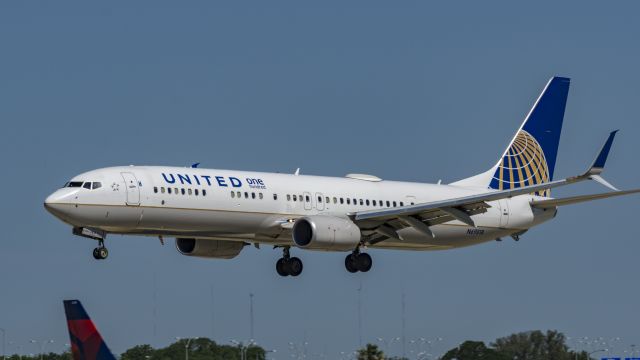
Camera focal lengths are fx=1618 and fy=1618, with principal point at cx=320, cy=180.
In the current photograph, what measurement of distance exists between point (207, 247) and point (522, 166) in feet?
63.4

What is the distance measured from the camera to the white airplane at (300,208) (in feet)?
232

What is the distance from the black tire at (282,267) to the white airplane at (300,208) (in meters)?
0.05

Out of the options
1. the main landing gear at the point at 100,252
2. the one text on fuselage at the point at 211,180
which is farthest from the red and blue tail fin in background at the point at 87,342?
the one text on fuselage at the point at 211,180

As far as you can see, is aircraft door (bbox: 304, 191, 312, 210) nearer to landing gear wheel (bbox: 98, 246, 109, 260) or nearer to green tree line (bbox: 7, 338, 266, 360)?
landing gear wheel (bbox: 98, 246, 109, 260)

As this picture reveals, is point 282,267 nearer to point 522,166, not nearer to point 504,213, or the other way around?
point 504,213

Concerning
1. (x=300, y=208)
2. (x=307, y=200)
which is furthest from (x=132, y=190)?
(x=307, y=200)

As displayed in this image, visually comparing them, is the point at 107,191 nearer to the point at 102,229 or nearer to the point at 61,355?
the point at 102,229

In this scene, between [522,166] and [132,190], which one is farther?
[522,166]

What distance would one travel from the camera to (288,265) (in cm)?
8025

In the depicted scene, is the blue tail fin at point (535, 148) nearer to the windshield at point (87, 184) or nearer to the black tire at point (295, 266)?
the black tire at point (295, 266)

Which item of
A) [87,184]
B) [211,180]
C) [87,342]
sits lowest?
[87,342]

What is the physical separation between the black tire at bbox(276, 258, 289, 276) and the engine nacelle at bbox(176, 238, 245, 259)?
2.14 metres

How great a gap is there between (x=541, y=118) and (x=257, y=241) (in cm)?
2107

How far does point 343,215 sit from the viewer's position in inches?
3051
